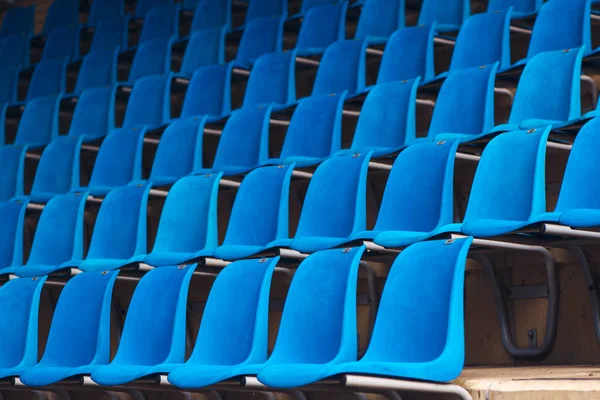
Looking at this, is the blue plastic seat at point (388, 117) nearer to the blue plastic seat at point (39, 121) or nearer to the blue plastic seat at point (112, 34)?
the blue plastic seat at point (39, 121)

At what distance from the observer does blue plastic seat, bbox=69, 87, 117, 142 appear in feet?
4.87

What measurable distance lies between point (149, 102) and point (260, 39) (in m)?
0.23

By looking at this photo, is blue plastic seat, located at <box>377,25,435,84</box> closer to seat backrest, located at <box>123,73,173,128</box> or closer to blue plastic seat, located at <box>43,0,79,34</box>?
seat backrest, located at <box>123,73,173,128</box>

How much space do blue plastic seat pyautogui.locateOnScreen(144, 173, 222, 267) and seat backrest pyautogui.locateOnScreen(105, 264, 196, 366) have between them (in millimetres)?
146

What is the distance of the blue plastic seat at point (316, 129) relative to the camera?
109 cm

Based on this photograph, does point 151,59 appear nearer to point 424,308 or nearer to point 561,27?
point 561,27

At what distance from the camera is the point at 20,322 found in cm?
94

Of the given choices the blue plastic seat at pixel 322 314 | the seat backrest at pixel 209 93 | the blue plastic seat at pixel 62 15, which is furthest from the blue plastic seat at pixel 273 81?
the blue plastic seat at pixel 62 15

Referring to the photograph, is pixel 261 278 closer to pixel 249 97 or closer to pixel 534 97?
pixel 534 97

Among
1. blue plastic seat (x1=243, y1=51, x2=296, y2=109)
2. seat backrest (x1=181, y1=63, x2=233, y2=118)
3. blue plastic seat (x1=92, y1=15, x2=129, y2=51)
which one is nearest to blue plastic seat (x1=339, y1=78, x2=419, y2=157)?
blue plastic seat (x1=243, y1=51, x2=296, y2=109)

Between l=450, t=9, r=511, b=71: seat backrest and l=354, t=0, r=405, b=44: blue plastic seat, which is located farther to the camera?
l=354, t=0, r=405, b=44: blue plastic seat

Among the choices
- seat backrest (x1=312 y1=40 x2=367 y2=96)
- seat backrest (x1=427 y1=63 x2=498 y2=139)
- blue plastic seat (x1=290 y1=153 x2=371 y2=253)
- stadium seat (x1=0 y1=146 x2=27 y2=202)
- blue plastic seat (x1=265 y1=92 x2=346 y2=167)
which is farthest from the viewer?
stadium seat (x1=0 y1=146 x2=27 y2=202)

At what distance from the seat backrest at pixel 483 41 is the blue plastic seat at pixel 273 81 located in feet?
0.88

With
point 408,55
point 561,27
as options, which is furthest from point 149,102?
point 561,27
